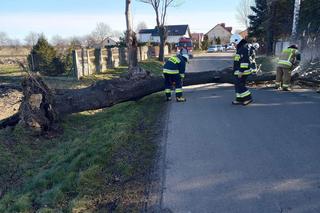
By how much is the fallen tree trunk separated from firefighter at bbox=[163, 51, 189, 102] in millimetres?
573

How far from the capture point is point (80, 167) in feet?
16.7

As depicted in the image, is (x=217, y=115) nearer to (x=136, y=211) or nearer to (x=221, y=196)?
(x=221, y=196)

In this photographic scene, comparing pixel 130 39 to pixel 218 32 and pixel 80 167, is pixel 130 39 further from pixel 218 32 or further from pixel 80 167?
pixel 218 32

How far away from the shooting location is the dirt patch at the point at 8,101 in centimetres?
971

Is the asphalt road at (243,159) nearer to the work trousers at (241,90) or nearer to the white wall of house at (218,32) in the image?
the work trousers at (241,90)

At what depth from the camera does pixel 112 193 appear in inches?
162

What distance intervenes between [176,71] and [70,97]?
3280 mm

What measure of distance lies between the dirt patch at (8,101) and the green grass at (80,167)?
2341 mm

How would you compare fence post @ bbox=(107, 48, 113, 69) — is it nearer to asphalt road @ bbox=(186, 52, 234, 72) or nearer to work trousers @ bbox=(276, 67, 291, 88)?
asphalt road @ bbox=(186, 52, 234, 72)

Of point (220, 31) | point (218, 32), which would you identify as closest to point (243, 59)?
point (220, 31)

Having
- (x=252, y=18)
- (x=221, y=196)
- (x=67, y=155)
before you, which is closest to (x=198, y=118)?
(x=67, y=155)

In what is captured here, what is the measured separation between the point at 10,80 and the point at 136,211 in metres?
15.1

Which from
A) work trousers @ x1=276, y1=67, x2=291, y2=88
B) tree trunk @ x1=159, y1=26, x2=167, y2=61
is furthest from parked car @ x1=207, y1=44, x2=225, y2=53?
work trousers @ x1=276, y1=67, x2=291, y2=88

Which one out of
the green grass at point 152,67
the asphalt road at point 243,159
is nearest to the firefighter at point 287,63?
the asphalt road at point 243,159
